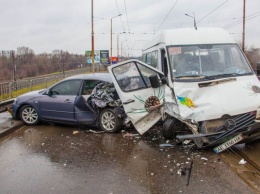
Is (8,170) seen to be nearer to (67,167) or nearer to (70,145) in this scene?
(67,167)

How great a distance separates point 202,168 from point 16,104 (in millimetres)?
6363

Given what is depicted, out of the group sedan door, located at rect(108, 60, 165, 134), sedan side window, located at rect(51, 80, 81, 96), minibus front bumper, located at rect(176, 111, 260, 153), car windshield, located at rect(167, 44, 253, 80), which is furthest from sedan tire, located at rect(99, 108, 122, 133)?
minibus front bumper, located at rect(176, 111, 260, 153)

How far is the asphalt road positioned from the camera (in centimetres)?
443

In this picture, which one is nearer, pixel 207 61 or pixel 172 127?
pixel 172 127

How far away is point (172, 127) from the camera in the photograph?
21.2 feet

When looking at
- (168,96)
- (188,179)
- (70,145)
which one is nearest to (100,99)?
(70,145)

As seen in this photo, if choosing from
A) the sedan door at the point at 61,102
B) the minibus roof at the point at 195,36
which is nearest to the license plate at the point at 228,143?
the minibus roof at the point at 195,36

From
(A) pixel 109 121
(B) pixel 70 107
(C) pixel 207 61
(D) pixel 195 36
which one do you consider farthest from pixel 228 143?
(B) pixel 70 107

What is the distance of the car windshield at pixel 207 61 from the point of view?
6.71 m

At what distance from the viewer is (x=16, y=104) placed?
358 inches

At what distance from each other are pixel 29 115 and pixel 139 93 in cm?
388

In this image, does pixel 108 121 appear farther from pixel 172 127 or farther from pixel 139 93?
pixel 172 127

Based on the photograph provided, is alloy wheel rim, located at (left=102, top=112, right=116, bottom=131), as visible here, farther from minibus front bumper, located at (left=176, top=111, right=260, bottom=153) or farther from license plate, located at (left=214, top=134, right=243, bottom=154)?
license plate, located at (left=214, top=134, right=243, bottom=154)

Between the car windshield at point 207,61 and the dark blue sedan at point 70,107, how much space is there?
81.9 inches
